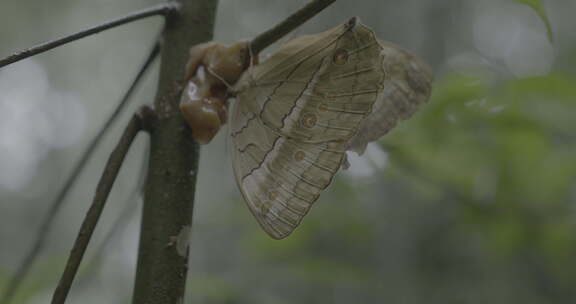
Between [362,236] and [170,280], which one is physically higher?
[170,280]

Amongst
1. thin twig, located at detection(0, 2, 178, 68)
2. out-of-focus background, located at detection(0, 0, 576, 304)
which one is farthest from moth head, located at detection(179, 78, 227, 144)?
out-of-focus background, located at detection(0, 0, 576, 304)

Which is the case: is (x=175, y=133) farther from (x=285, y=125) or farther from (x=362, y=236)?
(x=362, y=236)

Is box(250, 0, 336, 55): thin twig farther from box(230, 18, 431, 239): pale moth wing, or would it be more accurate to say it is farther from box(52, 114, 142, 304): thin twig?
box(52, 114, 142, 304): thin twig

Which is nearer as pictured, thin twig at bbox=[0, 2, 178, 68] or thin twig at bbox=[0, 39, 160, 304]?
thin twig at bbox=[0, 2, 178, 68]

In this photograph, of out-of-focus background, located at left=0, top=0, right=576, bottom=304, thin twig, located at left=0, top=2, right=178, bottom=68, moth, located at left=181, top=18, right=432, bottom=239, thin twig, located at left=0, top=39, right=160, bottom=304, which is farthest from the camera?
out-of-focus background, located at left=0, top=0, right=576, bottom=304

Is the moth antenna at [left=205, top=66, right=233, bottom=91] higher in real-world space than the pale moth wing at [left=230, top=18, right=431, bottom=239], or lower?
higher

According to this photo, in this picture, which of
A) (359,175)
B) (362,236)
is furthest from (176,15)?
(362,236)

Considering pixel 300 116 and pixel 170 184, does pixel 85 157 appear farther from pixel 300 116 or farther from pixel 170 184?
pixel 300 116

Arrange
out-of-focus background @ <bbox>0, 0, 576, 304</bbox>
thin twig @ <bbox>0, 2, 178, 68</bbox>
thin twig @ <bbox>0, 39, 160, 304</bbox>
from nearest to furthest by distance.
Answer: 1. thin twig @ <bbox>0, 2, 178, 68</bbox>
2. thin twig @ <bbox>0, 39, 160, 304</bbox>
3. out-of-focus background @ <bbox>0, 0, 576, 304</bbox>
